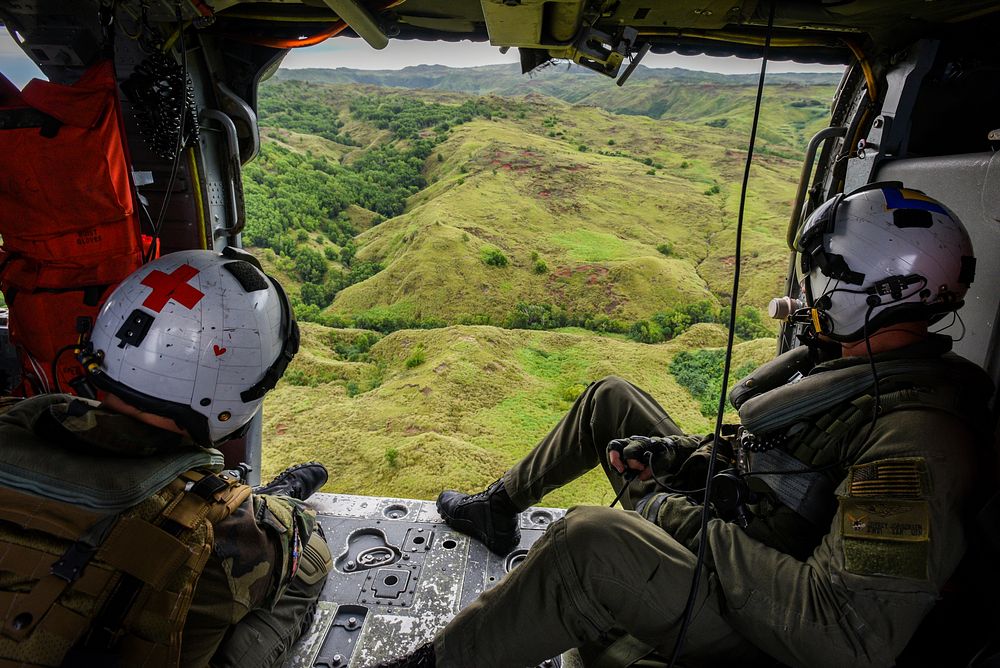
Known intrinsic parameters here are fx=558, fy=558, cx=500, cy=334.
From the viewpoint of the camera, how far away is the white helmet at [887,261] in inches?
65.7

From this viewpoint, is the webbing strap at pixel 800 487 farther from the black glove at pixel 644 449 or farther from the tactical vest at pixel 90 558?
the tactical vest at pixel 90 558

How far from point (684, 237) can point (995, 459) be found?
1450 centimetres

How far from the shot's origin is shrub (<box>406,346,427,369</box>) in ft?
26.7

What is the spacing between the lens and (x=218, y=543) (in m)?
1.51

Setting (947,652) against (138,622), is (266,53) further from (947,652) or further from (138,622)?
(947,652)

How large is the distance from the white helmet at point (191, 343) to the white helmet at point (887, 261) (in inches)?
71.2

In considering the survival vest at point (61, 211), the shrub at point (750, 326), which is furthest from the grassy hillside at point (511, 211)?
the survival vest at point (61, 211)

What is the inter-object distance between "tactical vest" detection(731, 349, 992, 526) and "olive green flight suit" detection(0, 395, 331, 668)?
1544 mm

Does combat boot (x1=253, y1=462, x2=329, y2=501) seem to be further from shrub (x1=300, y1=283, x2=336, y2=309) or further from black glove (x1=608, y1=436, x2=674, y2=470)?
shrub (x1=300, y1=283, x2=336, y2=309)

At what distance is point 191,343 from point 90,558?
58cm

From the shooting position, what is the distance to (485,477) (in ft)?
16.8

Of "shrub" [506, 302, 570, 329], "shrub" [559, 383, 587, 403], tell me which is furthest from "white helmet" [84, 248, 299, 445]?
"shrub" [506, 302, 570, 329]

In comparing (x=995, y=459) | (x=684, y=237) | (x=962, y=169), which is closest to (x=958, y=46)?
(x=962, y=169)

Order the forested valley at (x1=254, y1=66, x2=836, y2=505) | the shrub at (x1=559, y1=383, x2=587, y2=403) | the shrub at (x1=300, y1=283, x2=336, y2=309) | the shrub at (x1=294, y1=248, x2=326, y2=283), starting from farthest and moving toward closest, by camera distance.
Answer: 1. the shrub at (x1=294, y1=248, x2=326, y2=283)
2. the shrub at (x1=300, y1=283, x2=336, y2=309)
3. the shrub at (x1=559, y1=383, x2=587, y2=403)
4. the forested valley at (x1=254, y1=66, x2=836, y2=505)
